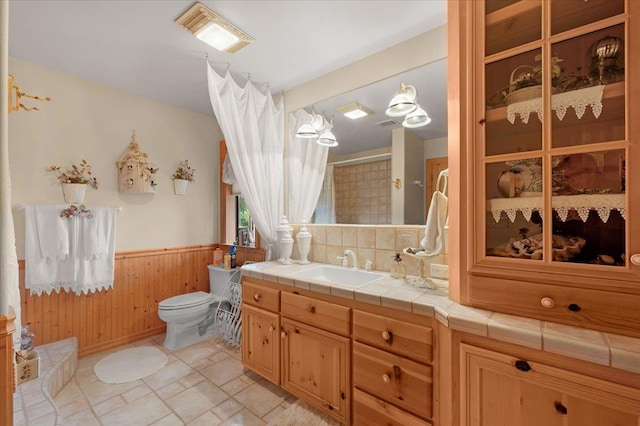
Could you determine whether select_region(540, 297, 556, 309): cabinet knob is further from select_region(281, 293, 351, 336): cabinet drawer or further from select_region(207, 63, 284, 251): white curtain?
select_region(207, 63, 284, 251): white curtain

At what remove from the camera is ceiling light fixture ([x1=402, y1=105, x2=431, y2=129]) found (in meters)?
1.74

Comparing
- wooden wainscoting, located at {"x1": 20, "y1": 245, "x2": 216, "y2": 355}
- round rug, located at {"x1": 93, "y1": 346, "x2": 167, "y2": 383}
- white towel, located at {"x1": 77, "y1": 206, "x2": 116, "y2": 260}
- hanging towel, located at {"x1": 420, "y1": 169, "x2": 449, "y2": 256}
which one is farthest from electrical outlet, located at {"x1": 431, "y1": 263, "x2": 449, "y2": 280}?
white towel, located at {"x1": 77, "y1": 206, "x2": 116, "y2": 260}

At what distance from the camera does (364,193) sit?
6.92 ft

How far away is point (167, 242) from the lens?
290 cm

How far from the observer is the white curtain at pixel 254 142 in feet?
6.63

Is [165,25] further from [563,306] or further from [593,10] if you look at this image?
[563,306]

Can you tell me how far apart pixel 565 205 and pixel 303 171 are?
1.86 meters

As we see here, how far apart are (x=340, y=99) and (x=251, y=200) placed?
1.12m

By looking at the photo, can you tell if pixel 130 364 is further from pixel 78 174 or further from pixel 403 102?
pixel 403 102

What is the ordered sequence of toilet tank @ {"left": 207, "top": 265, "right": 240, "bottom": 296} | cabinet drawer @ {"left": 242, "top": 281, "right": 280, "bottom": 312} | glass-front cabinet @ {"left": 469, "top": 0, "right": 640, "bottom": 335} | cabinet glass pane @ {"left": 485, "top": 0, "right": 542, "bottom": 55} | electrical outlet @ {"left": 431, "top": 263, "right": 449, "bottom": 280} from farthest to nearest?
toilet tank @ {"left": 207, "top": 265, "right": 240, "bottom": 296} < cabinet drawer @ {"left": 242, "top": 281, "right": 280, "bottom": 312} < electrical outlet @ {"left": 431, "top": 263, "right": 449, "bottom": 280} < cabinet glass pane @ {"left": 485, "top": 0, "right": 542, "bottom": 55} < glass-front cabinet @ {"left": 469, "top": 0, "right": 640, "bottom": 335}

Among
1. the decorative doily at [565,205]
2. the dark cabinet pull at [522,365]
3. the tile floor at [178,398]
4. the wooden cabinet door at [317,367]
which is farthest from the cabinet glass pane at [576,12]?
the tile floor at [178,398]

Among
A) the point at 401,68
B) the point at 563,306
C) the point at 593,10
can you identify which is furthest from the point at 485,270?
the point at 401,68

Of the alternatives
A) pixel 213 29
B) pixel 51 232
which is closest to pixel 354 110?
pixel 213 29

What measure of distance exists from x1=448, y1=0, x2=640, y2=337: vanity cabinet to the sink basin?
2.34 feet
